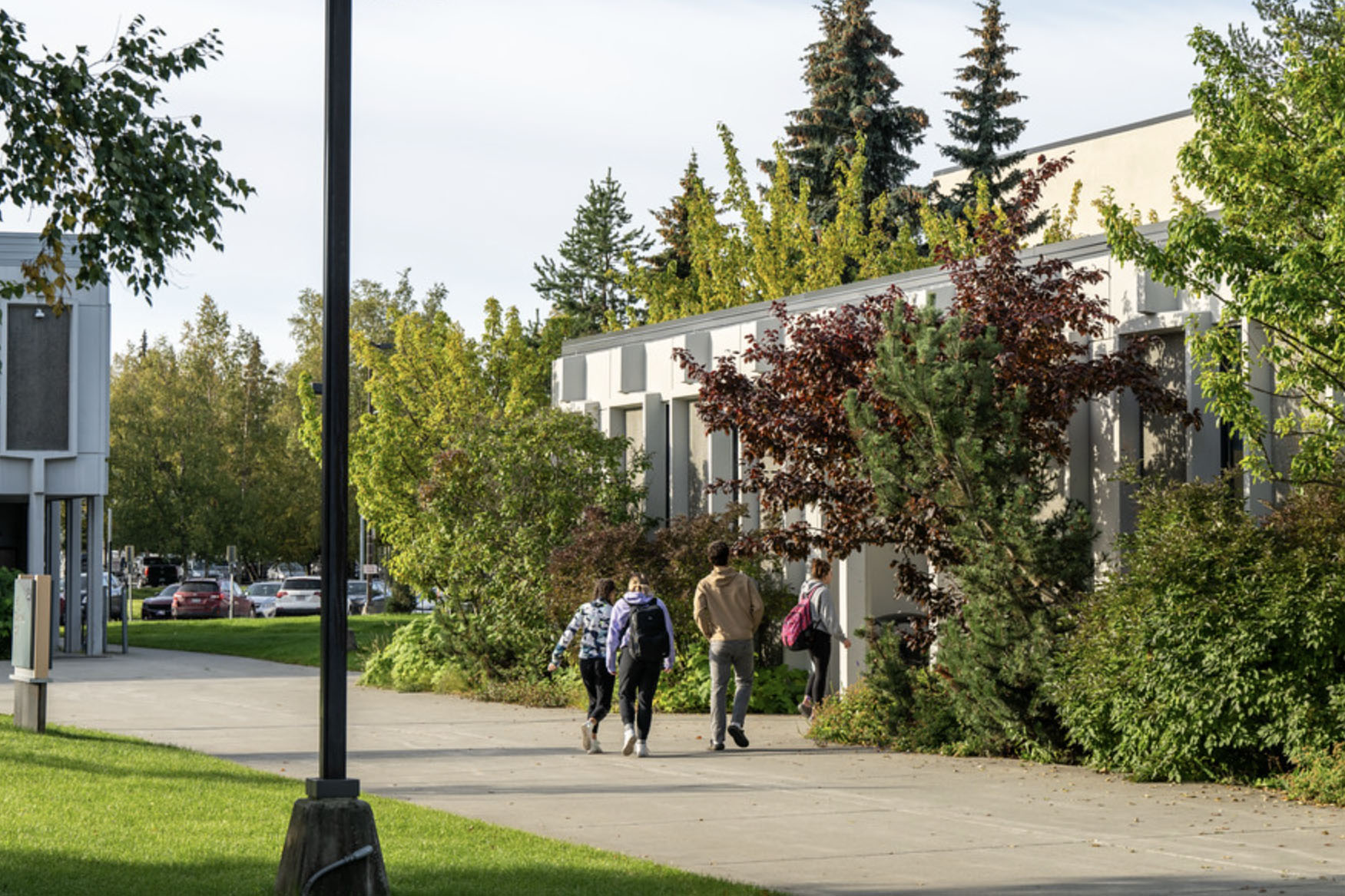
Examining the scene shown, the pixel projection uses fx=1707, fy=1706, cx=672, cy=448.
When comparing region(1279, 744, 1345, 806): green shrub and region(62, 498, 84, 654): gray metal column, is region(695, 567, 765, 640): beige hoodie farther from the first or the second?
region(62, 498, 84, 654): gray metal column

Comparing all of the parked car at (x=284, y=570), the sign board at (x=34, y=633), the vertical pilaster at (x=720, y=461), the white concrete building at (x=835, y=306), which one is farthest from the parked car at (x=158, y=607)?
the sign board at (x=34, y=633)

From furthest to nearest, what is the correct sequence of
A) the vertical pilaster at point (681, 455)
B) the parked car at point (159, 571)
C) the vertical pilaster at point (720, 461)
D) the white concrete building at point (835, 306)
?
the parked car at point (159, 571), the vertical pilaster at point (681, 455), the vertical pilaster at point (720, 461), the white concrete building at point (835, 306)

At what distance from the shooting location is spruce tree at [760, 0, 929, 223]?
154 feet

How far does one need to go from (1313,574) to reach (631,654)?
5.97m

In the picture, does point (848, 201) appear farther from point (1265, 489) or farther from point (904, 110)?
point (1265, 489)

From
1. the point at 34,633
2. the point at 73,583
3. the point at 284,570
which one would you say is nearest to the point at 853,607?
the point at 34,633

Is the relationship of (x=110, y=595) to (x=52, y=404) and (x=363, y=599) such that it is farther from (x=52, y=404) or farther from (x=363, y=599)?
(x=363, y=599)

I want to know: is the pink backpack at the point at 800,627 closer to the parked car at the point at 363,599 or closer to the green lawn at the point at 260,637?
the green lawn at the point at 260,637

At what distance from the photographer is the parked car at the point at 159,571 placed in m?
85.6

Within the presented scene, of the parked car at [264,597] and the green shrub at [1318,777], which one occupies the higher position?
the parked car at [264,597]

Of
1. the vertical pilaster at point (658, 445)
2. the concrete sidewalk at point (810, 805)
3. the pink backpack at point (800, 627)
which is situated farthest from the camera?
the vertical pilaster at point (658, 445)

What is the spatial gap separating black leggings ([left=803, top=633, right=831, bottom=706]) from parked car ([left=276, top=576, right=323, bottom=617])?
132ft

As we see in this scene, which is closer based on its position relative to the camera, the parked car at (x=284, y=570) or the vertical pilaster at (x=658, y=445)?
the vertical pilaster at (x=658, y=445)

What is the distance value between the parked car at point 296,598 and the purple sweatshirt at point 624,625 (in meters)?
41.5
